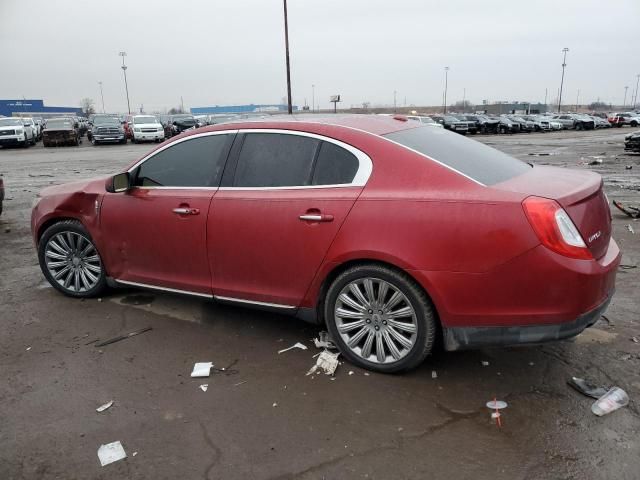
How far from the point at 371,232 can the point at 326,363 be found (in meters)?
1.03

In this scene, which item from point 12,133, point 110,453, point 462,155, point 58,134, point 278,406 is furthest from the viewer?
point 58,134

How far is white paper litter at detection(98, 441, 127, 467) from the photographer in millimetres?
2795

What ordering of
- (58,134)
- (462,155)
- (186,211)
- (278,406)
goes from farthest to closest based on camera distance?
(58,134), (186,211), (462,155), (278,406)

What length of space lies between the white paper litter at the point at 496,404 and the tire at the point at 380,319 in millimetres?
481

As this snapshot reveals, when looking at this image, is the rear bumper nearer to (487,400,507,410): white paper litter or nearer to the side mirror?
(487,400,507,410): white paper litter

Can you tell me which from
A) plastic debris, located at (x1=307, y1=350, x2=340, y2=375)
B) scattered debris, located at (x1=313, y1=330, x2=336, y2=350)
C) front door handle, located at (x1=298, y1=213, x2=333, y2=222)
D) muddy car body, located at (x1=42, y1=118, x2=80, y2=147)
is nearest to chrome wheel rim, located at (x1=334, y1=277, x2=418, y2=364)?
plastic debris, located at (x1=307, y1=350, x2=340, y2=375)

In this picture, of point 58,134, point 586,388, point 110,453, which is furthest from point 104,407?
point 58,134

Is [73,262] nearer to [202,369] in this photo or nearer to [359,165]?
[202,369]

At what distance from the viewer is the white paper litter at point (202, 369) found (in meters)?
3.65

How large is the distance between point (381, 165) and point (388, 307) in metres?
0.93

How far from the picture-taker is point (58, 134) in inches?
1243

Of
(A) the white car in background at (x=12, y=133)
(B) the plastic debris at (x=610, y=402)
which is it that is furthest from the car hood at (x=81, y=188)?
(A) the white car in background at (x=12, y=133)

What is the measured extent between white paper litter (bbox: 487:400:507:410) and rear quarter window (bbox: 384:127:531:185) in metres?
1.34

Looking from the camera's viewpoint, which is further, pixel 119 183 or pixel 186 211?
pixel 119 183
